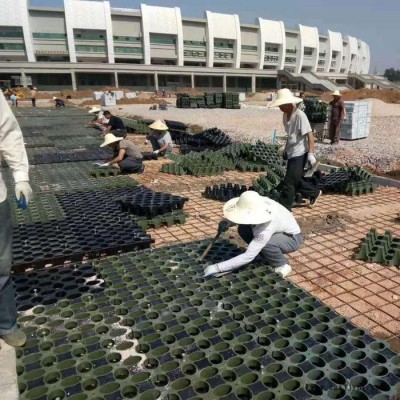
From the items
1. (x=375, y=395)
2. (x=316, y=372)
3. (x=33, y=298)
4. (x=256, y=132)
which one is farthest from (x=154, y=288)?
(x=256, y=132)

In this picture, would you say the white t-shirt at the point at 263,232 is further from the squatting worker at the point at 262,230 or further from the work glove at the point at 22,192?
the work glove at the point at 22,192

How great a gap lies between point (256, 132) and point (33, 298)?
11.3 metres

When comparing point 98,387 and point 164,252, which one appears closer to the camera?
point 98,387

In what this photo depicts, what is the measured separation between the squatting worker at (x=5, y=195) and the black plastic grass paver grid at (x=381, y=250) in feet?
10.3

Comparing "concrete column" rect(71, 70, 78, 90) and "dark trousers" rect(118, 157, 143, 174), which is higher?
"concrete column" rect(71, 70, 78, 90)

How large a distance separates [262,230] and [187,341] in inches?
40.8

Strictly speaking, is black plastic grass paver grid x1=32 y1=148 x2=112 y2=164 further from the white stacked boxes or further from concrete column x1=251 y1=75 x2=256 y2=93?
concrete column x1=251 y1=75 x2=256 y2=93

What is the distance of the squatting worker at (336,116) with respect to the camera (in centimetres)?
1008

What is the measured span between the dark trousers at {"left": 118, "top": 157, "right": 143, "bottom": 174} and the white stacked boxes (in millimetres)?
6665

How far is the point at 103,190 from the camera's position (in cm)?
600

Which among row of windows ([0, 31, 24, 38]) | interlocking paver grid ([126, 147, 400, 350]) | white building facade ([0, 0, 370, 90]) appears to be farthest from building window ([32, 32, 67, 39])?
interlocking paver grid ([126, 147, 400, 350])

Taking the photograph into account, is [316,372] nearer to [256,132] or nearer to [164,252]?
[164,252]

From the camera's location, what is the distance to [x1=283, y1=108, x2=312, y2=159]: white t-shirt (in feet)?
14.8

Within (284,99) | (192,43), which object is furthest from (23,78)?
(284,99)
